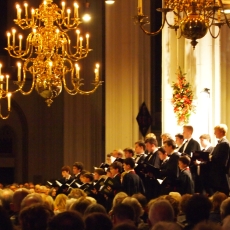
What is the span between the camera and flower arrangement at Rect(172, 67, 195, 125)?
12.0 m

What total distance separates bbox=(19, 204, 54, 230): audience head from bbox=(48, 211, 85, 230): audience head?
29 cm

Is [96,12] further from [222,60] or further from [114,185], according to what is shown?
[114,185]

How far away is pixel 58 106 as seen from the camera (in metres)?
19.9

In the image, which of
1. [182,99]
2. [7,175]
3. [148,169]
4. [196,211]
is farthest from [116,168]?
[7,175]

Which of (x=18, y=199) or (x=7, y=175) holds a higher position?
(x=18, y=199)

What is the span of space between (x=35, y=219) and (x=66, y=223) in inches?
16.1

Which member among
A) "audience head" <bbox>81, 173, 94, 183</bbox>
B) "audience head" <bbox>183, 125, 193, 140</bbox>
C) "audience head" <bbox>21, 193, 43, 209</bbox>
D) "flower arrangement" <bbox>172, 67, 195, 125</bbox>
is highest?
"flower arrangement" <bbox>172, 67, 195, 125</bbox>

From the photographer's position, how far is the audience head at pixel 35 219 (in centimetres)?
437

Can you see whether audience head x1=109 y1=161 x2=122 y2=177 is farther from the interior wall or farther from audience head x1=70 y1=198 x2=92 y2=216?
audience head x1=70 y1=198 x2=92 y2=216

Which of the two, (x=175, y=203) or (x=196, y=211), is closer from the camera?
(x=196, y=211)

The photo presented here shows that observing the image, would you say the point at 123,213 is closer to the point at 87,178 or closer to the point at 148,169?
the point at 148,169

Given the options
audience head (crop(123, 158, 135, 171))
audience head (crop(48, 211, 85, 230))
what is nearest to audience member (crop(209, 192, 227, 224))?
audience head (crop(48, 211, 85, 230))

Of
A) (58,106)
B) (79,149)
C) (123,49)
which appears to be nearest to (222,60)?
(123,49)

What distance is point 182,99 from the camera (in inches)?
474
